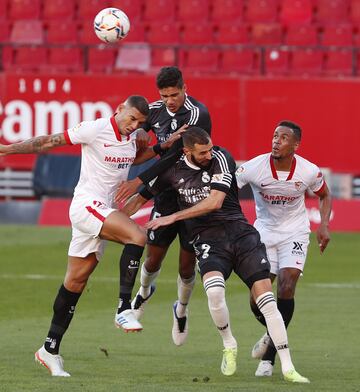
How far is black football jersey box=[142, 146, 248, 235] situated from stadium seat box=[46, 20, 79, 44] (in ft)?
55.8

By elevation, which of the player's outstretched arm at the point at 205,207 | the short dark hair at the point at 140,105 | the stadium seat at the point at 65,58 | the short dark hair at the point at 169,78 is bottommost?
the stadium seat at the point at 65,58

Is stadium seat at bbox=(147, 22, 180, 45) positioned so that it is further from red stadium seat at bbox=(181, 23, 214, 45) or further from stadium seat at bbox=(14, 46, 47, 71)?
stadium seat at bbox=(14, 46, 47, 71)

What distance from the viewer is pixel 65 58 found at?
27.5 metres

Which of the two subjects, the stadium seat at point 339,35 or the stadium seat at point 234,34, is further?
the stadium seat at point 234,34

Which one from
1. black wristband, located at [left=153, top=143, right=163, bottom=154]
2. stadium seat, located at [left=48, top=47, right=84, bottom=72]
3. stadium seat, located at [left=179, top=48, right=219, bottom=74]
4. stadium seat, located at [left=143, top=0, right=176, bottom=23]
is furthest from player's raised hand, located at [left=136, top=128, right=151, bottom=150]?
stadium seat, located at [left=143, top=0, right=176, bottom=23]

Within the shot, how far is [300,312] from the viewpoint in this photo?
16.4m

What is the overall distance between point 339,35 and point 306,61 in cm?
131

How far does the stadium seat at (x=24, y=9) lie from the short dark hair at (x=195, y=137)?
Answer: 18259 millimetres

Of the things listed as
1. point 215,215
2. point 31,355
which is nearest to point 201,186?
point 215,215

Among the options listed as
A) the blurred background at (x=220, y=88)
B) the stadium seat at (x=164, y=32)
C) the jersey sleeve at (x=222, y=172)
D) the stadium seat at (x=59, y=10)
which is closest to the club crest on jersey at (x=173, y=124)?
the jersey sleeve at (x=222, y=172)

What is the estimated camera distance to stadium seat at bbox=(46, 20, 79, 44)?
28.3m

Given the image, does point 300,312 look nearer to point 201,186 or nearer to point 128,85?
point 201,186

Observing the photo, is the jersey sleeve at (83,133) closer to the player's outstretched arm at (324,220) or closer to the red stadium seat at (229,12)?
the player's outstretched arm at (324,220)

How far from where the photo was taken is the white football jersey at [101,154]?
11438 mm
